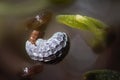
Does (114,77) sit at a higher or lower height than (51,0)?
lower

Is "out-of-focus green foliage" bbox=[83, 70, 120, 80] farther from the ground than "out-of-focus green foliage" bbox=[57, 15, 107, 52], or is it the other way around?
"out-of-focus green foliage" bbox=[57, 15, 107, 52]

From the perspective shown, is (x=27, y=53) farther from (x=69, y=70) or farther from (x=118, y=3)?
(x=118, y=3)

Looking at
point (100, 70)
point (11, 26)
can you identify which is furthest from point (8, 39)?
point (100, 70)

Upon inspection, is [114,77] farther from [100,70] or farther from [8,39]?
[8,39]
